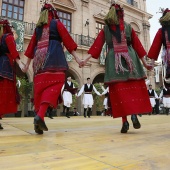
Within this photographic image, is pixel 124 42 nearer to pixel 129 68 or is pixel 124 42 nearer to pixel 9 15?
pixel 129 68

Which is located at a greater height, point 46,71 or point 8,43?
point 8,43

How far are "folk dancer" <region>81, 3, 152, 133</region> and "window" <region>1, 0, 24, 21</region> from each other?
945cm

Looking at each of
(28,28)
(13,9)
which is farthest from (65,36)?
(13,9)

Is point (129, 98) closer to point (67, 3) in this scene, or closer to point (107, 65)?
point (107, 65)

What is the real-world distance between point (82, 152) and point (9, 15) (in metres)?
11.1

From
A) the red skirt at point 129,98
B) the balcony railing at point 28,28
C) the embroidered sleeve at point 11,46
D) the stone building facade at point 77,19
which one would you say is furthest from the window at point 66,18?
Answer: the red skirt at point 129,98

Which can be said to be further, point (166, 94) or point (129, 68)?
point (166, 94)

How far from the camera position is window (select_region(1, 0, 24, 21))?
10438 millimetres

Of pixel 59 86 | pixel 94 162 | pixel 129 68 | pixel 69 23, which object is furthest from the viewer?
pixel 69 23

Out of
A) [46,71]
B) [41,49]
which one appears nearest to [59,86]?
[46,71]

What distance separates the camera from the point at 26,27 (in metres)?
10.7

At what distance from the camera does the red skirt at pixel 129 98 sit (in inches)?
93.4

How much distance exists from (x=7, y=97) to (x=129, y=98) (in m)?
1.70

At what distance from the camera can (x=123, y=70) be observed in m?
2.44
